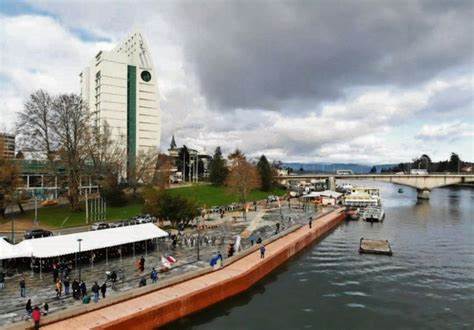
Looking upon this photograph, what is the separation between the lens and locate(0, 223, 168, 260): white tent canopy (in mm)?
25438

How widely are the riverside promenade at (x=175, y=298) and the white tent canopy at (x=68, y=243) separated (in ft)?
25.1

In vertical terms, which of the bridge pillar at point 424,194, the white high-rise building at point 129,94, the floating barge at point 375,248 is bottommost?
the floating barge at point 375,248

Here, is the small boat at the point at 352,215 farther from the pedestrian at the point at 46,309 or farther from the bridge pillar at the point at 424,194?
the pedestrian at the point at 46,309

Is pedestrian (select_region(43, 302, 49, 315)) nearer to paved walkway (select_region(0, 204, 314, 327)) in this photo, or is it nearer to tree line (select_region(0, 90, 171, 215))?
paved walkway (select_region(0, 204, 314, 327))

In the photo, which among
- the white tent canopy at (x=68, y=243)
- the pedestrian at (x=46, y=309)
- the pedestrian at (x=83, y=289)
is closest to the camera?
the pedestrian at (x=46, y=309)

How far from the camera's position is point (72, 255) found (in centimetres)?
2889

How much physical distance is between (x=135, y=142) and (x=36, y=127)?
56.2 m

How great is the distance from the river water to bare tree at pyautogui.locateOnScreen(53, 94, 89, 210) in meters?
32.1

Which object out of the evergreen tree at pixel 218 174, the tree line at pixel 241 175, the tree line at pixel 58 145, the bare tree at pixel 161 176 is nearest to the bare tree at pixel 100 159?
the tree line at pixel 58 145

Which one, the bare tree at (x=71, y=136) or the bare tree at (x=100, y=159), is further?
the bare tree at (x=100, y=159)

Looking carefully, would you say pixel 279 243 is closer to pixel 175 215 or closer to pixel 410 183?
pixel 175 215

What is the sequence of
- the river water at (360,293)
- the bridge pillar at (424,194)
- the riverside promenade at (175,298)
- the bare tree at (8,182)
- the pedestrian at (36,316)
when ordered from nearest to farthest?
the pedestrian at (36,316) < the riverside promenade at (175,298) < the river water at (360,293) < the bare tree at (8,182) < the bridge pillar at (424,194)

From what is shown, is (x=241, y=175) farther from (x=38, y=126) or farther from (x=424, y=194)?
(x=424, y=194)

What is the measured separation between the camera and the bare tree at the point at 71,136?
163 ft
